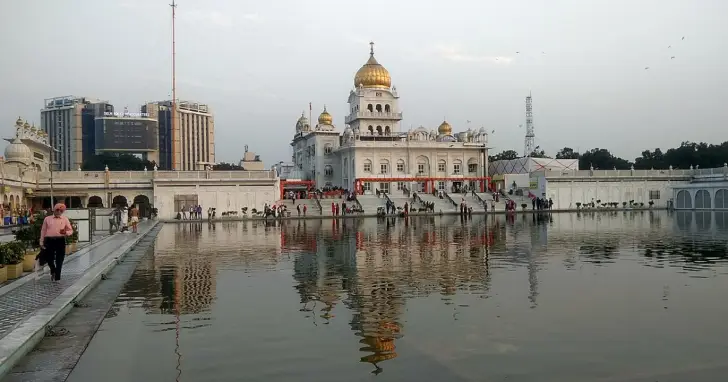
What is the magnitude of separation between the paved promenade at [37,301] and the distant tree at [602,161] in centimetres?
9007

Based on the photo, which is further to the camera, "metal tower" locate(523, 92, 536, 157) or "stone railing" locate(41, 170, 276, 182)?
"metal tower" locate(523, 92, 536, 157)

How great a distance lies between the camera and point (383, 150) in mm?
68812

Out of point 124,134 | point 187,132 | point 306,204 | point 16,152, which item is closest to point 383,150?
point 306,204

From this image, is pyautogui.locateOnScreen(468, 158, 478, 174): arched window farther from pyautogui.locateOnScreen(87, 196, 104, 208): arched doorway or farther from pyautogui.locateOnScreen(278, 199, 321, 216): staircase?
pyautogui.locateOnScreen(87, 196, 104, 208): arched doorway

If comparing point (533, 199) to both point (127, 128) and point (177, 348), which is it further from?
point (127, 128)

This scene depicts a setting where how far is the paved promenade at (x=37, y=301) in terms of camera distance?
24.1ft

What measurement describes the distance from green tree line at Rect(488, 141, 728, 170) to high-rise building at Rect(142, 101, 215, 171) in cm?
6479

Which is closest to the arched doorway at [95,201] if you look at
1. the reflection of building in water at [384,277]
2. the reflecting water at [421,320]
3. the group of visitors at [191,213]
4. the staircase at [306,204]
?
the group of visitors at [191,213]

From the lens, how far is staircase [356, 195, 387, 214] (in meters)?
55.9

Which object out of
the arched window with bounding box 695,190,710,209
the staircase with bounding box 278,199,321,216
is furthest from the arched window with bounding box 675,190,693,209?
the staircase with bounding box 278,199,321,216

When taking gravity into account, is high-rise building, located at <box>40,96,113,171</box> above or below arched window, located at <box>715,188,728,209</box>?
above

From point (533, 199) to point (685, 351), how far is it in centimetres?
5596

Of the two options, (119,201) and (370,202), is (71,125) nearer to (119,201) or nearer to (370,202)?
(119,201)

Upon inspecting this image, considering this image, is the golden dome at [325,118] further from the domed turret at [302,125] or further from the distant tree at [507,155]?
the distant tree at [507,155]
